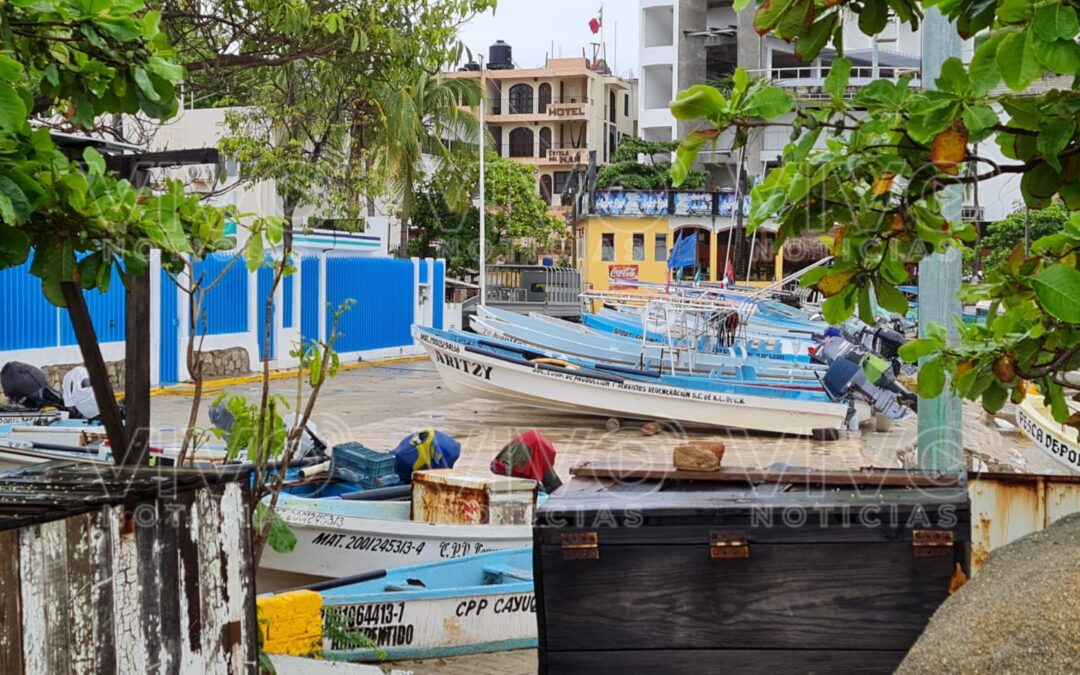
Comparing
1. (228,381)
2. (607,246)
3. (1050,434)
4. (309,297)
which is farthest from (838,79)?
(607,246)

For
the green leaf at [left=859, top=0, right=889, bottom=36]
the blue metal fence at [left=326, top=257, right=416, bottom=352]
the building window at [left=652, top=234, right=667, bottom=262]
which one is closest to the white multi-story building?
the building window at [left=652, top=234, right=667, bottom=262]

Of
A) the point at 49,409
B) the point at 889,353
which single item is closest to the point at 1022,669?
the point at 49,409

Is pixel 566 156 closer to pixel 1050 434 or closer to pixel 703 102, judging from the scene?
pixel 1050 434

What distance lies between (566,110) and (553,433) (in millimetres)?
47521

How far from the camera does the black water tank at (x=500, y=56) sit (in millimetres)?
68625

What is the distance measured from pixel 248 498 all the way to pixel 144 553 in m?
0.46

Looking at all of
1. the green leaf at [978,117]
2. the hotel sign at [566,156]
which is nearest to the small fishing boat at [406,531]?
the green leaf at [978,117]

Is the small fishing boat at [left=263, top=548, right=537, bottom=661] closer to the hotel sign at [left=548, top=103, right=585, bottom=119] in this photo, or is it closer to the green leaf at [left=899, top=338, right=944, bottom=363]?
the green leaf at [left=899, top=338, right=944, bottom=363]

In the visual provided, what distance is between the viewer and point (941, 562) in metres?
4.07

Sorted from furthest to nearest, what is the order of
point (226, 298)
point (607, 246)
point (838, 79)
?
1. point (607, 246)
2. point (226, 298)
3. point (838, 79)

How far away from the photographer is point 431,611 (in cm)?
684

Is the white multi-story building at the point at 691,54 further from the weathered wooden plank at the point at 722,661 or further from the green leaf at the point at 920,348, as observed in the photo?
the green leaf at the point at 920,348

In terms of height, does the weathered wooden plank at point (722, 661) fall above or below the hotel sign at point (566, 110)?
below

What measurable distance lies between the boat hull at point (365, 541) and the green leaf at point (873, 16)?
204 inches
